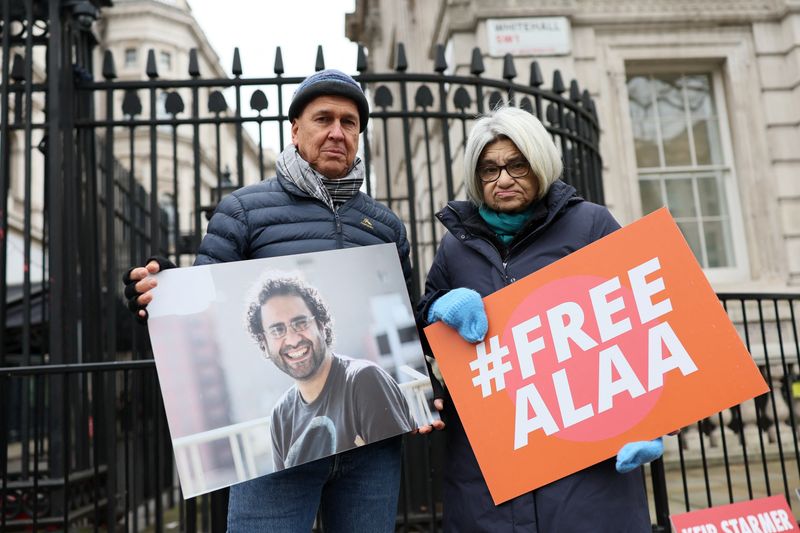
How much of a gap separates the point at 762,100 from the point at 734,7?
123 centimetres

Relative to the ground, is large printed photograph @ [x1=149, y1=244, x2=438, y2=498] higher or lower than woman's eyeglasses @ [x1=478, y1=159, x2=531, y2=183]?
lower

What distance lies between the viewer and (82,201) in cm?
439

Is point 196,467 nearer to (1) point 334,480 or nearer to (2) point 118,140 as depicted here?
(1) point 334,480

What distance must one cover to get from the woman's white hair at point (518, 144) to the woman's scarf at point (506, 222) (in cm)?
6

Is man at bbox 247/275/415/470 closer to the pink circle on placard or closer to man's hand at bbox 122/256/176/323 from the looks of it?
man's hand at bbox 122/256/176/323

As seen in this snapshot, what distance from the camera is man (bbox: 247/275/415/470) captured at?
5.74 feet

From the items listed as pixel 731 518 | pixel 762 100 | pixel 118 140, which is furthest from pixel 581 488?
pixel 118 140

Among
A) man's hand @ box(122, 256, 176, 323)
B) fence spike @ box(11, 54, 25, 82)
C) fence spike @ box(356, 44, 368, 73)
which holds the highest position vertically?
fence spike @ box(11, 54, 25, 82)

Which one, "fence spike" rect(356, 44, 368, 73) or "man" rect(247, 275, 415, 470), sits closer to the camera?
"man" rect(247, 275, 415, 470)

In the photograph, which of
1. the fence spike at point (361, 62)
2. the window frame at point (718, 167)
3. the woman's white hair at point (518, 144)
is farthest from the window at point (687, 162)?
the woman's white hair at point (518, 144)

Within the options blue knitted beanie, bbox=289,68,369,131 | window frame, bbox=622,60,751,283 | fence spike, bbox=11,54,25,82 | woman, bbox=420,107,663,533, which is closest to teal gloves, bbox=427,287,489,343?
woman, bbox=420,107,663,533

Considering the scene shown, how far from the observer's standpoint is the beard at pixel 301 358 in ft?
5.84

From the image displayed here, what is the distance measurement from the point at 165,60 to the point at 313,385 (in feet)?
121

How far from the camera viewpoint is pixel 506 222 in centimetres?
→ 193
